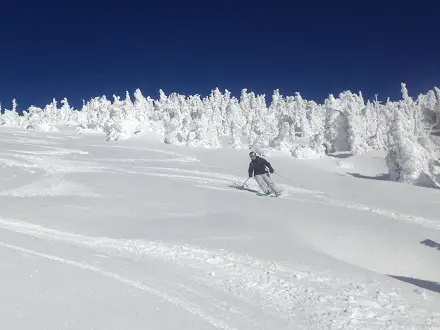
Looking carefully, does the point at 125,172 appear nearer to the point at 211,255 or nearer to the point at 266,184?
the point at 266,184

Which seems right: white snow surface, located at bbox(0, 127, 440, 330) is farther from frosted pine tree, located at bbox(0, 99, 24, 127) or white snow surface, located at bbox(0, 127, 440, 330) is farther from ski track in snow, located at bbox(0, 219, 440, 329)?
frosted pine tree, located at bbox(0, 99, 24, 127)

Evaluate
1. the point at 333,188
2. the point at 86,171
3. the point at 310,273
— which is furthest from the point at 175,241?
the point at 86,171

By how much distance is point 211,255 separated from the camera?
773 centimetres

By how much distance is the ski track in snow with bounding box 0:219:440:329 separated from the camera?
5207 mm

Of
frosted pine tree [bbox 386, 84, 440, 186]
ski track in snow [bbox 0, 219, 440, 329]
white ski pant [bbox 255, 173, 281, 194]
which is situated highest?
frosted pine tree [bbox 386, 84, 440, 186]

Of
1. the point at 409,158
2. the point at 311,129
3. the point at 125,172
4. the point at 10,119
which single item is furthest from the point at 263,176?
the point at 10,119

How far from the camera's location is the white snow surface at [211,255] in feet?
16.6

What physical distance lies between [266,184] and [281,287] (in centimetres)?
931

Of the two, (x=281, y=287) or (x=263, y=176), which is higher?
(x=263, y=176)

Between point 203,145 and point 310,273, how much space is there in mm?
37801

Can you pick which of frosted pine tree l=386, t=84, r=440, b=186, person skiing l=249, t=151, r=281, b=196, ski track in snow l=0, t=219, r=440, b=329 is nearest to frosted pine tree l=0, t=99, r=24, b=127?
frosted pine tree l=386, t=84, r=440, b=186

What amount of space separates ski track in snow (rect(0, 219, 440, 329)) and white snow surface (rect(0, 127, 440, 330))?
0.09 ft

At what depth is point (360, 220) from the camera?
1152cm

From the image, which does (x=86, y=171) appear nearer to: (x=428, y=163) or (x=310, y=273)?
(x=310, y=273)
